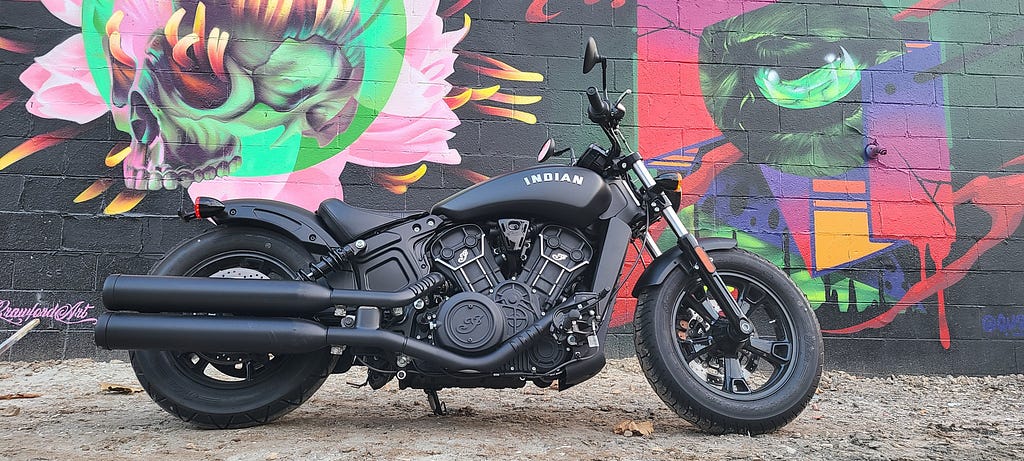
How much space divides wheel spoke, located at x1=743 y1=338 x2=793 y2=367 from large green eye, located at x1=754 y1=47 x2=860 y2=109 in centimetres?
241

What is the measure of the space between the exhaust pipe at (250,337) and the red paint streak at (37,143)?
244 cm

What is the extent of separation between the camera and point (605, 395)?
3.50 metres

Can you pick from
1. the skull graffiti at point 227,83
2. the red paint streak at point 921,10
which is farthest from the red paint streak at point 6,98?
the red paint streak at point 921,10

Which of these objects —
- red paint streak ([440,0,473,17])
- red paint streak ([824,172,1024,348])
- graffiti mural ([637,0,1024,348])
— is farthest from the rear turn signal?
red paint streak ([824,172,1024,348])

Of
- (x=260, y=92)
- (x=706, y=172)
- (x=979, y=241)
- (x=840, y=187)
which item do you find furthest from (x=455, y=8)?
(x=979, y=241)

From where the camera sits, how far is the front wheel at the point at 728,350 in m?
2.50

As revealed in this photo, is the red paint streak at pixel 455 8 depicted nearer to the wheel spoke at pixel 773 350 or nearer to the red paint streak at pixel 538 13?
the red paint streak at pixel 538 13

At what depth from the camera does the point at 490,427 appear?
2.66 m

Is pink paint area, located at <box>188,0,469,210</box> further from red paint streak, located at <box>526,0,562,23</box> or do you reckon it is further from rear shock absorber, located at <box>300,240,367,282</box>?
rear shock absorber, located at <box>300,240,367,282</box>

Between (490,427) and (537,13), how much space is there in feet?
9.54

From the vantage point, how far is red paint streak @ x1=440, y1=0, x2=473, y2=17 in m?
4.49

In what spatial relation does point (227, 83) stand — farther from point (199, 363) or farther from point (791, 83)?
point (791, 83)

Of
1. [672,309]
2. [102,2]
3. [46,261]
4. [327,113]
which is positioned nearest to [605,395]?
[672,309]

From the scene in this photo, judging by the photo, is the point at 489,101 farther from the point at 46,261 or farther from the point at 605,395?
the point at 46,261
